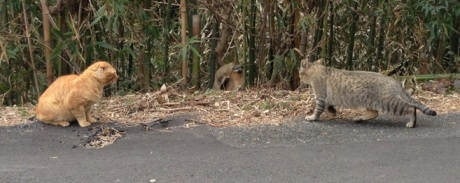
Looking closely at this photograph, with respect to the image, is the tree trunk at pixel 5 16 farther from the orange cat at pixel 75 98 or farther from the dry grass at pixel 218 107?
the orange cat at pixel 75 98

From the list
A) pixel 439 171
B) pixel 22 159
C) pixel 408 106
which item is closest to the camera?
pixel 439 171

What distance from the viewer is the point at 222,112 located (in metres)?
6.87

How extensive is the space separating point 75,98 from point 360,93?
303cm

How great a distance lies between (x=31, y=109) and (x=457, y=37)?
6.64 m

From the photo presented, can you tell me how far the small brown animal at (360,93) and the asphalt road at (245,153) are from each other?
0.63 feet

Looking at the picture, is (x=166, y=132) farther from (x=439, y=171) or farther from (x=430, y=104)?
(x=430, y=104)

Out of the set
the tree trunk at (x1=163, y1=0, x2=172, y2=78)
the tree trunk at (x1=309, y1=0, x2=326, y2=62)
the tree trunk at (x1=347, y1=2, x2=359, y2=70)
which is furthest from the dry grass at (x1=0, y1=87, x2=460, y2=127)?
the tree trunk at (x1=347, y1=2, x2=359, y2=70)

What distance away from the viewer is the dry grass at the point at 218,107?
6645mm

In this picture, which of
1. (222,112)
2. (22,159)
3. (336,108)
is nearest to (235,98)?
(222,112)

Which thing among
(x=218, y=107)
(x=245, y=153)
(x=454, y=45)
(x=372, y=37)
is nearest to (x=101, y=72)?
(x=218, y=107)

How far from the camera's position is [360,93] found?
6289 millimetres

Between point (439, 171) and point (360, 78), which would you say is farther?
point (360, 78)

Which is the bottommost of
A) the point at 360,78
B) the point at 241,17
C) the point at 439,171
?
the point at 439,171

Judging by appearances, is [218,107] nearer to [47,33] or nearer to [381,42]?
[47,33]
